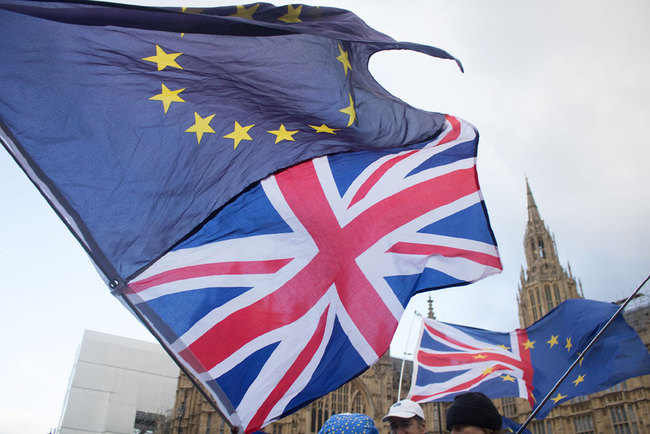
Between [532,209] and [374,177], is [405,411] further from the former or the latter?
[532,209]

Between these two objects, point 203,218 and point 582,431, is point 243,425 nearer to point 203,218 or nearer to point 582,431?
point 203,218

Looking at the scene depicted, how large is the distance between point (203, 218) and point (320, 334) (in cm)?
145

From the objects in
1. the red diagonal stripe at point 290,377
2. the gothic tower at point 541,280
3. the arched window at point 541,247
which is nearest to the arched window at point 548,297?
the gothic tower at point 541,280

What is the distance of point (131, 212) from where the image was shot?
145 inches

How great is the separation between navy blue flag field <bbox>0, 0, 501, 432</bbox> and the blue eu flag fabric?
13mm

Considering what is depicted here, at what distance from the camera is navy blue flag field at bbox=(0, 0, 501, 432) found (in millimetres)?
3545

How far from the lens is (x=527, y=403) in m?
40.9

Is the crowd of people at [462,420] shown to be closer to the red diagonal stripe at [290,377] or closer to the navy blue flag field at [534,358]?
the red diagonal stripe at [290,377]

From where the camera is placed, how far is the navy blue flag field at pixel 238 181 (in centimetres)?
354

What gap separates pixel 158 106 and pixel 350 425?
2835mm

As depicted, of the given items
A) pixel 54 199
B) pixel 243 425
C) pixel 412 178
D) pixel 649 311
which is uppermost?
pixel 649 311

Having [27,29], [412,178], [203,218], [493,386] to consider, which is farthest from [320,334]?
[493,386]

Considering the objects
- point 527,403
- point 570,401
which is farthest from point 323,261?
point 527,403

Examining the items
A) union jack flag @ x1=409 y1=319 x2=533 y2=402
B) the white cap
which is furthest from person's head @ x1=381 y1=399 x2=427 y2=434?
union jack flag @ x1=409 y1=319 x2=533 y2=402
